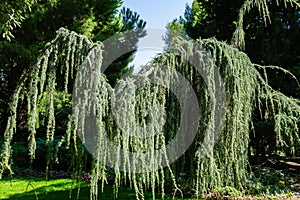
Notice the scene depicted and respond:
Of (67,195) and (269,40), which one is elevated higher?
(269,40)

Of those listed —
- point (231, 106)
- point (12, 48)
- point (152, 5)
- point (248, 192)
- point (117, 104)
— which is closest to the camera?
point (117, 104)

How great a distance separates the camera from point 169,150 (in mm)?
2652

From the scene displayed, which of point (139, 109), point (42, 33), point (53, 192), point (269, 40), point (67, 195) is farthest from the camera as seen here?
point (42, 33)

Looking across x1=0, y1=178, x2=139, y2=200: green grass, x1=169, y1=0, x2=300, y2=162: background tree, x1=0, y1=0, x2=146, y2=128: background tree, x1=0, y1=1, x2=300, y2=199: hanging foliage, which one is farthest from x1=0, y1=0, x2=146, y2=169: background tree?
x1=0, y1=1, x2=300, y2=199: hanging foliage

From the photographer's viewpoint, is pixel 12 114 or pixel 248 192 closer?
pixel 12 114

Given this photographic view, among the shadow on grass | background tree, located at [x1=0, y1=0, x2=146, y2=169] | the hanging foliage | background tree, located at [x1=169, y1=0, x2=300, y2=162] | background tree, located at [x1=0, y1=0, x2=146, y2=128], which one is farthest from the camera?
background tree, located at [x1=0, y1=0, x2=146, y2=128]

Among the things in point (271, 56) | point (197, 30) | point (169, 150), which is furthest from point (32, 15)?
point (169, 150)

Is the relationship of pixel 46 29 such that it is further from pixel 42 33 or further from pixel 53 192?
pixel 53 192

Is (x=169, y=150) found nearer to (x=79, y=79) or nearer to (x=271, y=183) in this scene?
(x=79, y=79)

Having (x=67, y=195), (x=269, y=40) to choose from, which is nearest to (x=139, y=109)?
(x=67, y=195)

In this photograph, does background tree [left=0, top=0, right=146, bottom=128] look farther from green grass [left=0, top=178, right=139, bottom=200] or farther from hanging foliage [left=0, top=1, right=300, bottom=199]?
hanging foliage [left=0, top=1, right=300, bottom=199]

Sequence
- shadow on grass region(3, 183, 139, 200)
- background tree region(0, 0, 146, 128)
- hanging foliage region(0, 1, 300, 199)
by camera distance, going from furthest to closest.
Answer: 1. background tree region(0, 0, 146, 128)
2. shadow on grass region(3, 183, 139, 200)
3. hanging foliage region(0, 1, 300, 199)

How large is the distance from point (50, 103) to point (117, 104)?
0.43 m

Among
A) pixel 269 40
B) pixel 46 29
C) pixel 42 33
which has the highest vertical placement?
pixel 46 29
